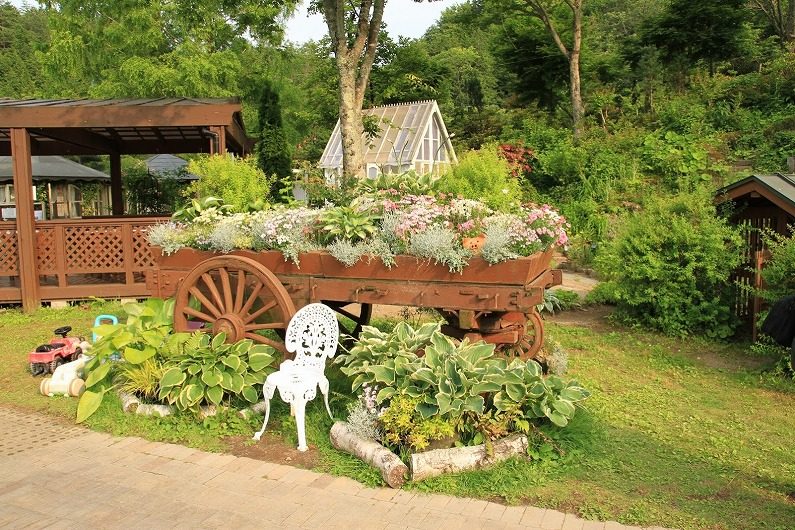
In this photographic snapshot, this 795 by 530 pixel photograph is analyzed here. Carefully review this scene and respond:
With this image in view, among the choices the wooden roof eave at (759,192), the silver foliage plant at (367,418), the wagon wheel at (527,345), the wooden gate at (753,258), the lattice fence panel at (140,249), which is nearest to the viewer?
the silver foliage plant at (367,418)

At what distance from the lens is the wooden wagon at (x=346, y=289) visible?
4.46m

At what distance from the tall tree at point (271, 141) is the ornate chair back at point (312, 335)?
1300 centimetres

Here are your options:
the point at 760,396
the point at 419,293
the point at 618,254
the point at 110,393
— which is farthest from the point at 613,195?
the point at 110,393

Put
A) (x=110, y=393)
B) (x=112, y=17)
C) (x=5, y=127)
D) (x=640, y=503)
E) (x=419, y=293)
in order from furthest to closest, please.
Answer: (x=112, y=17) → (x=5, y=127) → (x=110, y=393) → (x=419, y=293) → (x=640, y=503)

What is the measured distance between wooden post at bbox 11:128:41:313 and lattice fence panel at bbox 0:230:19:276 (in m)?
0.21

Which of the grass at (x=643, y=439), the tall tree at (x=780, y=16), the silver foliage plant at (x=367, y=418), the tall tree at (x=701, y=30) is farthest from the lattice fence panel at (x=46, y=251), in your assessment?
the tall tree at (x=780, y=16)

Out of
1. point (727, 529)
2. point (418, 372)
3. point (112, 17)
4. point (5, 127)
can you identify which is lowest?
point (727, 529)

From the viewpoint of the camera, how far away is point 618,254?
27.0 feet

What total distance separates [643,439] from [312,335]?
8.15 feet

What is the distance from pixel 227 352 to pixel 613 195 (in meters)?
12.0

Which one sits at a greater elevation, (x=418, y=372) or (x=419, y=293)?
(x=419, y=293)

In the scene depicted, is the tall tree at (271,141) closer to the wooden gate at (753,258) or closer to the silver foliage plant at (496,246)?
the wooden gate at (753,258)

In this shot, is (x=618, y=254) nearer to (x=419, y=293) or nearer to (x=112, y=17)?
(x=419, y=293)

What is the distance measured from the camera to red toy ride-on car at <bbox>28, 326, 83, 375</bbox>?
6.22 metres
